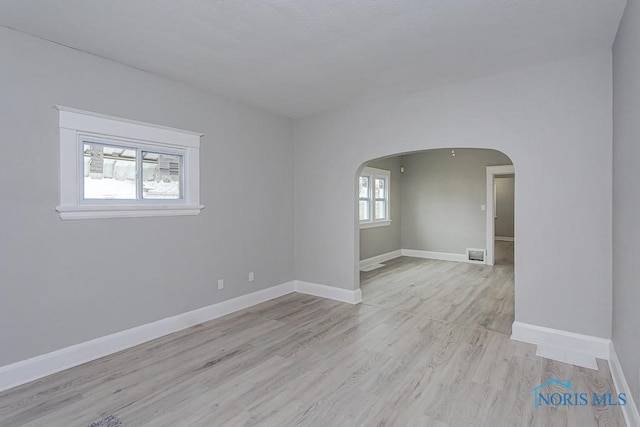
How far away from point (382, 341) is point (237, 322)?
168cm

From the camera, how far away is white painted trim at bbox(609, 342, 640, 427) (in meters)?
1.86

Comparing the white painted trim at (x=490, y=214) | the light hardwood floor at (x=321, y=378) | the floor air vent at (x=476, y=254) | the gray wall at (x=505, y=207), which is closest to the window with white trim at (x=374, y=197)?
the floor air vent at (x=476, y=254)

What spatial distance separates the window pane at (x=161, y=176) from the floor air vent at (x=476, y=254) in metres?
6.21

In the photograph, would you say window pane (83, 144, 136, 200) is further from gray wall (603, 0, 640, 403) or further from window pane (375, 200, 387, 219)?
window pane (375, 200, 387, 219)

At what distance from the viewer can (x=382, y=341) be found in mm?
3184

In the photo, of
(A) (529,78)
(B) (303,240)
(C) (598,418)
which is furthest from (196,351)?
(A) (529,78)

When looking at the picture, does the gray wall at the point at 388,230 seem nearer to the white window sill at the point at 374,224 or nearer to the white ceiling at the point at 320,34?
the white window sill at the point at 374,224

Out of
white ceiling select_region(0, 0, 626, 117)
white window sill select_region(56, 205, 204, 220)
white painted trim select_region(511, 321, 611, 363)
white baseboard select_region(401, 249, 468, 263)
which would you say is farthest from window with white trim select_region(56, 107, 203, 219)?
white baseboard select_region(401, 249, 468, 263)

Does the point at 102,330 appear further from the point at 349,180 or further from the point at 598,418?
the point at 598,418

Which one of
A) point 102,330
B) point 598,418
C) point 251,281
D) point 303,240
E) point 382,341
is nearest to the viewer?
point 598,418

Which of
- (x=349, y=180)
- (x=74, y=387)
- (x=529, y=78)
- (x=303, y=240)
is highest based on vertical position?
(x=529, y=78)

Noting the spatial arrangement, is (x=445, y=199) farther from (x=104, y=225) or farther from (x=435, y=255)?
(x=104, y=225)

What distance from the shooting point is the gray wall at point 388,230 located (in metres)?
6.94

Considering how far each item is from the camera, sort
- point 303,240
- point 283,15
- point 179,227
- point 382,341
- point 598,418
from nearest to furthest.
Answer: point 598,418 < point 283,15 < point 382,341 < point 179,227 < point 303,240
